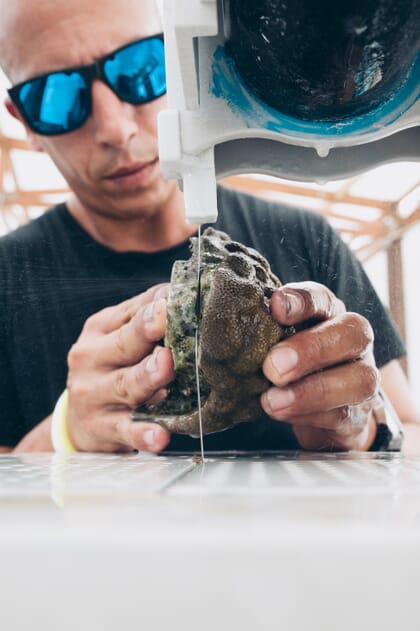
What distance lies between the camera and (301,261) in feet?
2.61

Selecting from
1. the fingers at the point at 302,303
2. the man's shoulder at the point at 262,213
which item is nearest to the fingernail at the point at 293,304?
the fingers at the point at 302,303

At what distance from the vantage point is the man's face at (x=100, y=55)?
99 centimetres

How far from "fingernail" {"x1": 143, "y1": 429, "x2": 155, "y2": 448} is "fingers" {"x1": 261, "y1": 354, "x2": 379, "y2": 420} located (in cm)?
15

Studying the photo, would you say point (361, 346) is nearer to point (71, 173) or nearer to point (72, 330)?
point (72, 330)

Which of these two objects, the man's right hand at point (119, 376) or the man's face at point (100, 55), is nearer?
the man's right hand at point (119, 376)

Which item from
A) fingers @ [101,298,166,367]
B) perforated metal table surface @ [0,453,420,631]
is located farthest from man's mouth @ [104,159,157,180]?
perforated metal table surface @ [0,453,420,631]

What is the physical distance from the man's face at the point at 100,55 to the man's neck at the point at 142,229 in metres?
0.07

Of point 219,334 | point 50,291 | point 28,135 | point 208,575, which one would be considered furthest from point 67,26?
point 208,575

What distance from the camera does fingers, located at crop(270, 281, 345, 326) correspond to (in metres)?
0.61

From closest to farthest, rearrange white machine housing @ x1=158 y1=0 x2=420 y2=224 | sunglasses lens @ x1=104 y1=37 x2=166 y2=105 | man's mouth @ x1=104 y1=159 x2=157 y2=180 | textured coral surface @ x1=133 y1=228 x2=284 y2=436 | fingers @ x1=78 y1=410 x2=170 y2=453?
white machine housing @ x1=158 y1=0 x2=420 y2=224, textured coral surface @ x1=133 y1=228 x2=284 y2=436, fingers @ x1=78 y1=410 x2=170 y2=453, sunglasses lens @ x1=104 y1=37 x2=166 y2=105, man's mouth @ x1=104 y1=159 x2=157 y2=180

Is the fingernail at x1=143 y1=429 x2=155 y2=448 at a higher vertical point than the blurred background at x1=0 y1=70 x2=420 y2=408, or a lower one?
lower

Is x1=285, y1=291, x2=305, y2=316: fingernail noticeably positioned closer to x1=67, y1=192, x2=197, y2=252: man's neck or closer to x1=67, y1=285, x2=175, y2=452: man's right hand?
x1=67, y1=285, x2=175, y2=452: man's right hand

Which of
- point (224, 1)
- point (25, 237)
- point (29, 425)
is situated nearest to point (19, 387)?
point (29, 425)

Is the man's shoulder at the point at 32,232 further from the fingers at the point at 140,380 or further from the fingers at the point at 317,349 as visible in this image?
the fingers at the point at 317,349
